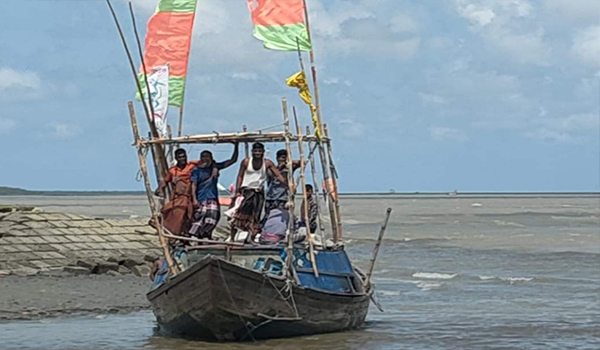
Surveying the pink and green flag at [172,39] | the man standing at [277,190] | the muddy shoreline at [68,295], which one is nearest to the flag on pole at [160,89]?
the pink and green flag at [172,39]

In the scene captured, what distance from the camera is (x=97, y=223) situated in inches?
1062

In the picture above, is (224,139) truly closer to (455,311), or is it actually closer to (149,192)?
(149,192)

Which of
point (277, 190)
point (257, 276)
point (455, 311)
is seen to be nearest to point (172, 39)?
point (277, 190)

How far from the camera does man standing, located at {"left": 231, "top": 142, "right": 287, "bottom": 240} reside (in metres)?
14.4

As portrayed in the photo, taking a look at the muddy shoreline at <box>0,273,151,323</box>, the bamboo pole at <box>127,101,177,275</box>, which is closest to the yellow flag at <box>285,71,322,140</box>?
the bamboo pole at <box>127,101,177,275</box>

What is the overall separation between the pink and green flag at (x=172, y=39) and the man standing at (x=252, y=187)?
7.01 ft

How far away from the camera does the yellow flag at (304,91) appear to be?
46.9 ft

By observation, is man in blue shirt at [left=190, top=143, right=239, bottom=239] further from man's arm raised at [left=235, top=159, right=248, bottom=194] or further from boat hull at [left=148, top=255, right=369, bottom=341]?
boat hull at [left=148, top=255, right=369, bottom=341]

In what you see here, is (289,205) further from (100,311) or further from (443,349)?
(100,311)

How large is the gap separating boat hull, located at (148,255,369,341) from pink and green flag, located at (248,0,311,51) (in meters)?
2.98

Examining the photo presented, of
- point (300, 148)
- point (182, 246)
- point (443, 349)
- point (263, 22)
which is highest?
point (263, 22)

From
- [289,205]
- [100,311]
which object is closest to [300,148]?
[289,205]

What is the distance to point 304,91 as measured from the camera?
14406 mm

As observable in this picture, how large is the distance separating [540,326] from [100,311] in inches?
271
